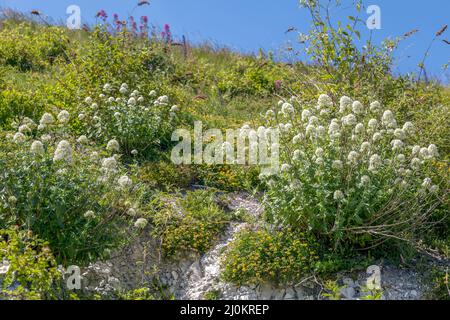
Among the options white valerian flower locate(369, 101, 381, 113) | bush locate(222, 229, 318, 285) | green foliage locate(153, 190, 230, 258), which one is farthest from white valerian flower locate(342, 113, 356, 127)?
green foliage locate(153, 190, 230, 258)

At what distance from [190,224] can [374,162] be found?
5.81ft

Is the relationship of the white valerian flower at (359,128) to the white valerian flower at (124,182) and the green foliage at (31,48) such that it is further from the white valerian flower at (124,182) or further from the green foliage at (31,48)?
the green foliage at (31,48)

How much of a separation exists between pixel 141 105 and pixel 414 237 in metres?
3.65

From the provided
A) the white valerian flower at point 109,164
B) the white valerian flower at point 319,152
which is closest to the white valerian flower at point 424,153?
the white valerian flower at point 319,152

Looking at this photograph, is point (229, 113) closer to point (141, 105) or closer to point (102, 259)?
point (141, 105)

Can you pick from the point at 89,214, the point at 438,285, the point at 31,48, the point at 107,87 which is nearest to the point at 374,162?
the point at 438,285

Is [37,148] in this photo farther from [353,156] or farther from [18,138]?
[353,156]

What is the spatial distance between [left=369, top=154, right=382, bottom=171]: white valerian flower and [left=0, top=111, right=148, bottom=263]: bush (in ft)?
6.51

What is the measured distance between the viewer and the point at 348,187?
5512mm

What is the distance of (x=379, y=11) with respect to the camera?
25.5 feet

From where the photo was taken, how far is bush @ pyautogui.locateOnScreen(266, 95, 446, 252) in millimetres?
5508

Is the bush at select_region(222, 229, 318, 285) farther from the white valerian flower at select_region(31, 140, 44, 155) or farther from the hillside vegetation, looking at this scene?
the white valerian flower at select_region(31, 140, 44, 155)

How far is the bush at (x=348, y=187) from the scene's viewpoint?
5.51 metres
